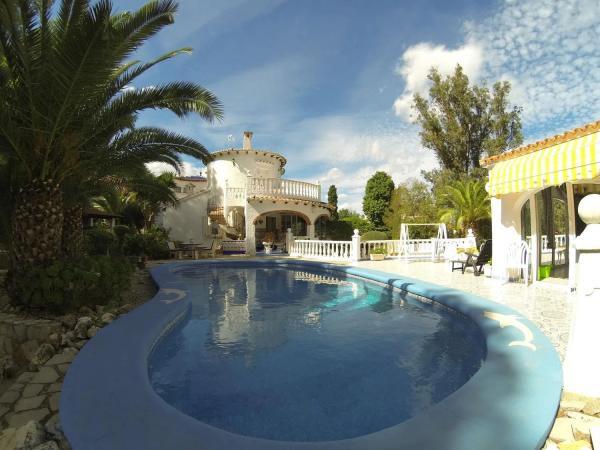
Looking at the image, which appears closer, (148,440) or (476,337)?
(148,440)

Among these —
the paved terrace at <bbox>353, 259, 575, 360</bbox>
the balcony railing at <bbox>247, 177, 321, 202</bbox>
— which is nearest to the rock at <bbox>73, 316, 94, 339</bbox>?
the paved terrace at <bbox>353, 259, 575, 360</bbox>

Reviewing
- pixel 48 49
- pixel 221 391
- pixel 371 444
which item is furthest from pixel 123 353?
pixel 48 49

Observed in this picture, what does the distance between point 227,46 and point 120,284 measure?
39.6 ft

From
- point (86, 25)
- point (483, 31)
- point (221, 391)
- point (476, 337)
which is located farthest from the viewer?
point (483, 31)

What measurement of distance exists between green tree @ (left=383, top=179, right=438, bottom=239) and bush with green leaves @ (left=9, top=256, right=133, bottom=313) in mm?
24816

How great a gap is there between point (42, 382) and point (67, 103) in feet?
16.9

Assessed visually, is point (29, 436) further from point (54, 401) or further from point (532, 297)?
point (532, 297)

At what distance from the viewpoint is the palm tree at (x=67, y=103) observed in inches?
237

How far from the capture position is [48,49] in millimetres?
6414

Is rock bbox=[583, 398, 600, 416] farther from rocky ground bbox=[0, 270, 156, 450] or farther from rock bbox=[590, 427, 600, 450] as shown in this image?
rocky ground bbox=[0, 270, 156, 450]

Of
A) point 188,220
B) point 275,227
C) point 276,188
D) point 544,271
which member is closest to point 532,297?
point 544,271

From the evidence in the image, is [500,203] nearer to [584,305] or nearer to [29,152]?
[584,305]

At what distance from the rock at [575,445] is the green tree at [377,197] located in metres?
33.6

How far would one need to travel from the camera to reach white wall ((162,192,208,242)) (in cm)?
2658
